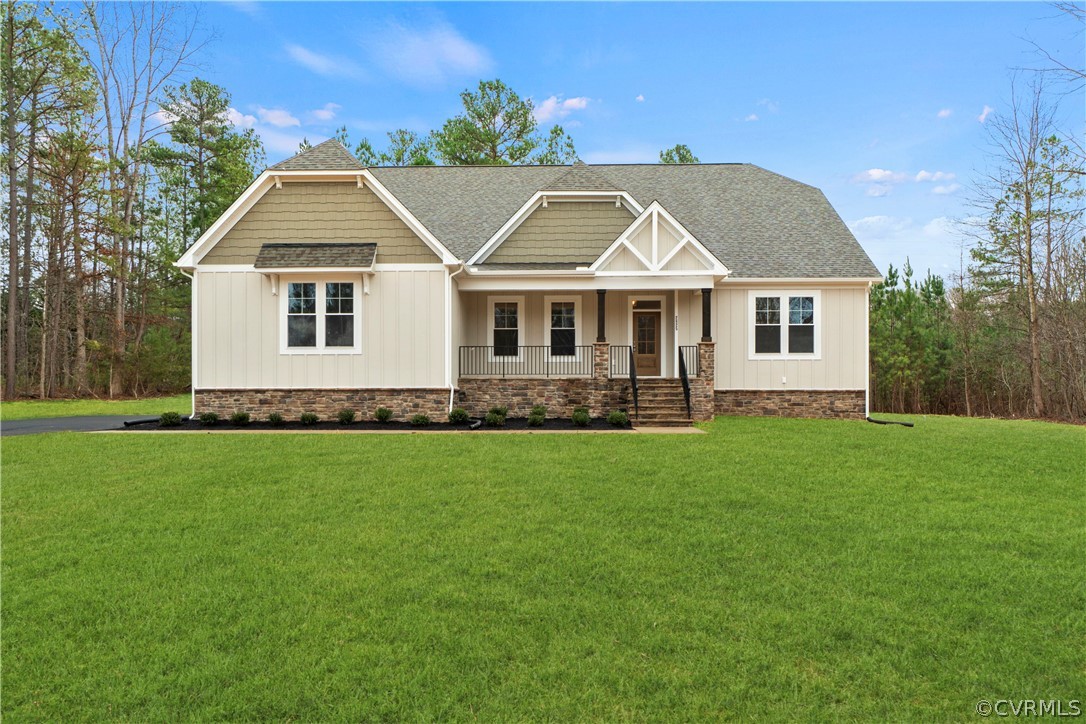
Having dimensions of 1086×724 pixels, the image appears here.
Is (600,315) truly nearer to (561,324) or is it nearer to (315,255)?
(561,324)

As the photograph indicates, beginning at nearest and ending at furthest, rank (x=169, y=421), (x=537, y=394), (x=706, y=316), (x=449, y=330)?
(x=169, y=421), (x=449, y=330), (x=706, y=316), (x=537, y=394)

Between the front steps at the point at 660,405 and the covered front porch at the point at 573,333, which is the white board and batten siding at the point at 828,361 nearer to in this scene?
the covered front porch at the point at 573,333

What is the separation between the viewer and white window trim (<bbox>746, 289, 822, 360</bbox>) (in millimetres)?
14578

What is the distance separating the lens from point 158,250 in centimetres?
3033

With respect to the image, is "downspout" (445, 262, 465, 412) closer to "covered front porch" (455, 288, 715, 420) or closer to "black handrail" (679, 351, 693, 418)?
"covered front porch" (455, 288, 715, 420)

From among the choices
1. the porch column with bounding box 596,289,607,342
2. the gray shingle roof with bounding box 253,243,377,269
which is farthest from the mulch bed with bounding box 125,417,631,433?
the gray shingle roof with bounding box 253,243,377,269

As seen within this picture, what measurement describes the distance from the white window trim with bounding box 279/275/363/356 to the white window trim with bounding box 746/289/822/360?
9.68 metres

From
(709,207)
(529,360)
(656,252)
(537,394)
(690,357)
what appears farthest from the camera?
(709,207)

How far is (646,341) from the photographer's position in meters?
15.5

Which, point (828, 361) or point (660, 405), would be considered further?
→ point (828, 361)

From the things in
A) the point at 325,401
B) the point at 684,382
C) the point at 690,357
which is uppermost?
the point at 690,357

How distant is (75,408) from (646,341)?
17593mm

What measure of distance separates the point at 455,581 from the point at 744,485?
4.09 metres

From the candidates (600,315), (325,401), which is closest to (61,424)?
(325,401)
